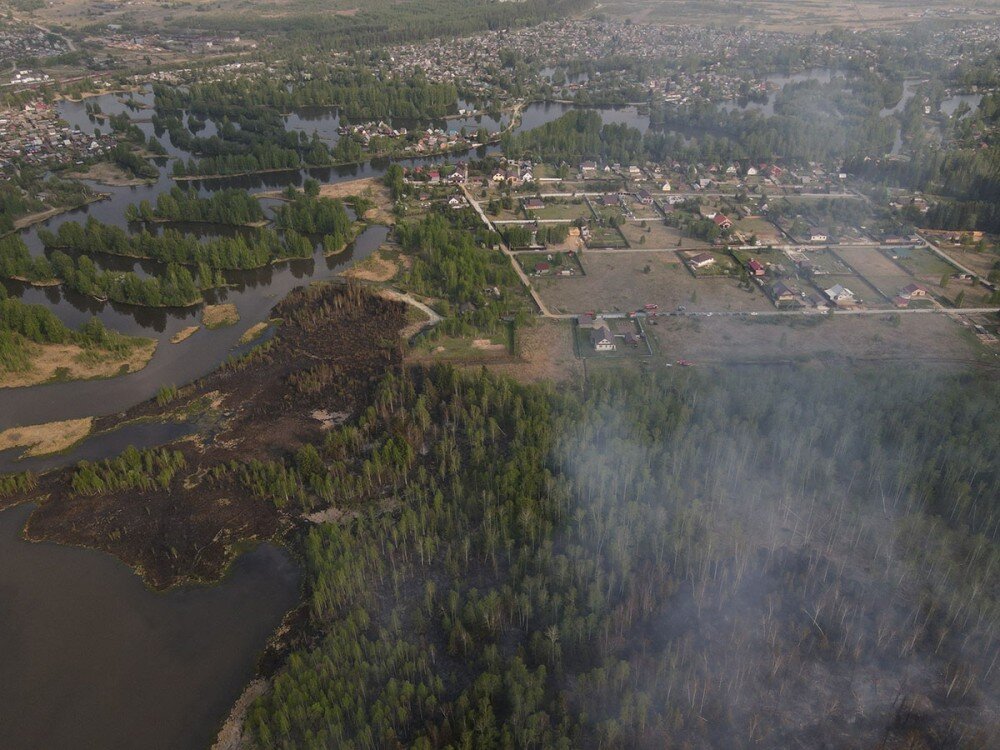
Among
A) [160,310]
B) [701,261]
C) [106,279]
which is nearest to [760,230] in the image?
[701,261]

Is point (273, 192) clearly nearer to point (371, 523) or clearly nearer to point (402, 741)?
point (371, 523)

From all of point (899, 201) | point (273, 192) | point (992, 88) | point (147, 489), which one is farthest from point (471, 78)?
point (147, 489)

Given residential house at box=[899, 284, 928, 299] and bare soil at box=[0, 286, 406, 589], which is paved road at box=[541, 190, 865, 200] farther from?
bare soil at box=[0, 286, 406, 589]

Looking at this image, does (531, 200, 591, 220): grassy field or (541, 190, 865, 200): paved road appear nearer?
(531, 200, 591, 220): grassy field

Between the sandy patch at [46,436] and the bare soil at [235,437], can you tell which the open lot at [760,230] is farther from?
the sandy patch at [46,436]

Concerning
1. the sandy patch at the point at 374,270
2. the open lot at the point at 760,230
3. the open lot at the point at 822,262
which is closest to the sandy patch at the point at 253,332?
the sandy patch at the point at 374,270

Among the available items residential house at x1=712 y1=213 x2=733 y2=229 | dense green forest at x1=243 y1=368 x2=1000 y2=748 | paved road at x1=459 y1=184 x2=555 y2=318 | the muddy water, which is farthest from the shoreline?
residential house at x1=712 y1=213 x2=733 y2=229

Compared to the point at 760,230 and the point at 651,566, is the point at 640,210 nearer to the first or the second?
the point at 760,230
